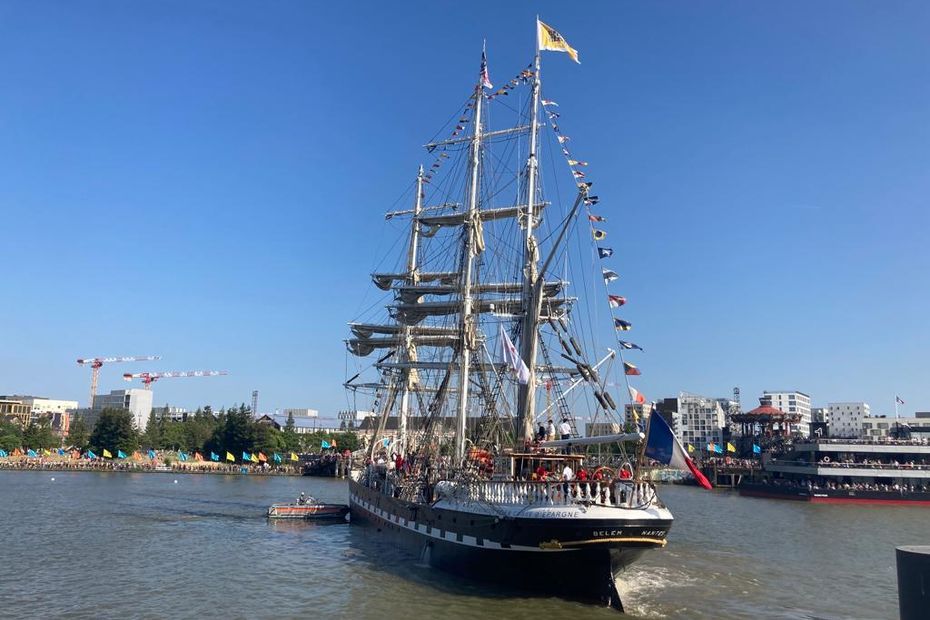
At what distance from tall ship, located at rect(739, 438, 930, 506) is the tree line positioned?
78542 millimetres

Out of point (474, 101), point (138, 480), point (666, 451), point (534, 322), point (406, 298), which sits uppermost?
point (474, 101)

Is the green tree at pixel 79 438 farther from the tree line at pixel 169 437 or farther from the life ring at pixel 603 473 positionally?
the life ring at pixel 603 473

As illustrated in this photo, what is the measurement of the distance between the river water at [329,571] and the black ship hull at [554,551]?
2.16ft

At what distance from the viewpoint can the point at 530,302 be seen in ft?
118

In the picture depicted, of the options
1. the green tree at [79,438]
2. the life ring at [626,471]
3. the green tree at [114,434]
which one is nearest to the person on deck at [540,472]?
Answer: the life ring at [626,471]

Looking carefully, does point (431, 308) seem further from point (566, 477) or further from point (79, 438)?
point (79, 438)

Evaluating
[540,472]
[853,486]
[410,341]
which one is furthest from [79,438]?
[853,486]

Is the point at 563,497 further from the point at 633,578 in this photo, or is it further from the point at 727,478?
the point at 727,478

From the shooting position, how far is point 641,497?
25.1 m

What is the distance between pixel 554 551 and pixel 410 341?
4618cm

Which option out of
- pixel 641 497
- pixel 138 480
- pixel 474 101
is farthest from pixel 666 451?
pixel 138 480

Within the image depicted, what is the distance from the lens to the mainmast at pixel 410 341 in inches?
2489

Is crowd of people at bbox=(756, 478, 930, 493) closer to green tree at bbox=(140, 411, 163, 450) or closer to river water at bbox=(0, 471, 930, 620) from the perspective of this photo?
river water at bbox=(0, 471, 930, 620)

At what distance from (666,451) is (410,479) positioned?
1860 centimetres
